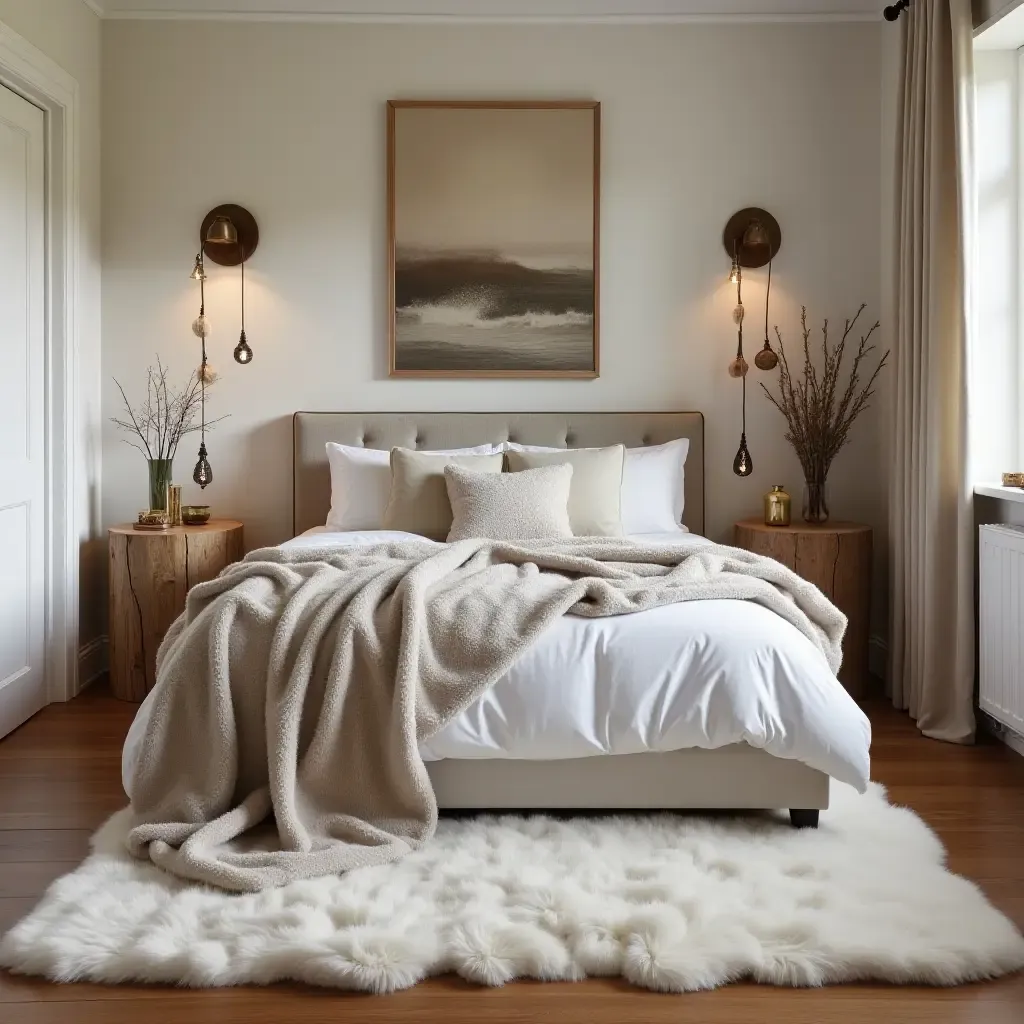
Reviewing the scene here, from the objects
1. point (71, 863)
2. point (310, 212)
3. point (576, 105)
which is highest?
point (576, 105)

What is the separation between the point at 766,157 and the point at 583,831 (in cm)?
320

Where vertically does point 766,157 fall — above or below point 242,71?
below

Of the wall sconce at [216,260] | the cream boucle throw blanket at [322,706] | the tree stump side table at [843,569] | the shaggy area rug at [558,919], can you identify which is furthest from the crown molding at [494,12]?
the shaggy area rug at [558,919]

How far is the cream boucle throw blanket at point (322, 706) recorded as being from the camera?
8.54 feet

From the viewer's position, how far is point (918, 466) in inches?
156

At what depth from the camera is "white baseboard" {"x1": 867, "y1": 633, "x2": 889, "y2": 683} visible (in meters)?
4.64

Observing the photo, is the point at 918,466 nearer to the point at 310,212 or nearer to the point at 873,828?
the point at 873,828

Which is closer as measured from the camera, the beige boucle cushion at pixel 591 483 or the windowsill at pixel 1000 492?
the windowsill at pixel 1000 492

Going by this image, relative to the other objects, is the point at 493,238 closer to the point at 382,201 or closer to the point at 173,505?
the point at 382,201

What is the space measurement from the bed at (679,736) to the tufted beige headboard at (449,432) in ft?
6.24

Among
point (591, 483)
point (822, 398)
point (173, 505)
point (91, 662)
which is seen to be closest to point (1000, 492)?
point (822, 398)

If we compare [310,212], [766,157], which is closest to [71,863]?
[310,212]

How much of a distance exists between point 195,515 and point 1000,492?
3.04 m

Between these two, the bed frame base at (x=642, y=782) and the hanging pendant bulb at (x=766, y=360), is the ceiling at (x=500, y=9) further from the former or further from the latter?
the bed frame base at (x=642, y=782)
